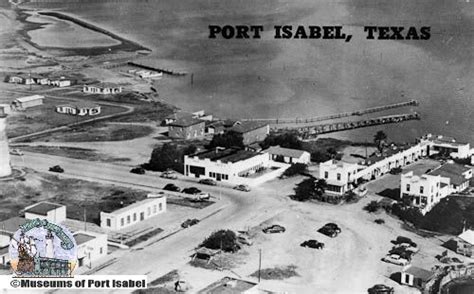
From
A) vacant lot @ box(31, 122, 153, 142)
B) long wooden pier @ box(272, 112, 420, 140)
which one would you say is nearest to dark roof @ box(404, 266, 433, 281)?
long wooden pier @ box(272, 112, 420, 140)

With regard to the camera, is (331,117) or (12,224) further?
(331,117)

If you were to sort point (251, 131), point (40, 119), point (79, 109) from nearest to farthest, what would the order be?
point (251, 131) → point (40, 119) → point (79, 109)

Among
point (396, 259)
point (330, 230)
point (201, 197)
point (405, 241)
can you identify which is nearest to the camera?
point (396, 259)

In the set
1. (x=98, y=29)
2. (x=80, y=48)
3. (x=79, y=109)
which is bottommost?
(x=79, y=109)

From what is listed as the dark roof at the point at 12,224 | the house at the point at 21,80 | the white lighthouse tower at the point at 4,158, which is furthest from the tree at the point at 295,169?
the house at the point at 21,80

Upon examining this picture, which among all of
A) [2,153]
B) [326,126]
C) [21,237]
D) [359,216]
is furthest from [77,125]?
[21,237]

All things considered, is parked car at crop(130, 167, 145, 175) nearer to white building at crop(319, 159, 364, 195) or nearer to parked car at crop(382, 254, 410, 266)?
white building at crop(319, 159, 364, 195)

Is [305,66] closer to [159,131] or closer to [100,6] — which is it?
[159,131]

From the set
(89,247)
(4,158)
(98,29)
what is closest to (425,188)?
(89,247)

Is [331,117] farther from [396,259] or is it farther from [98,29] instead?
[98,29]
